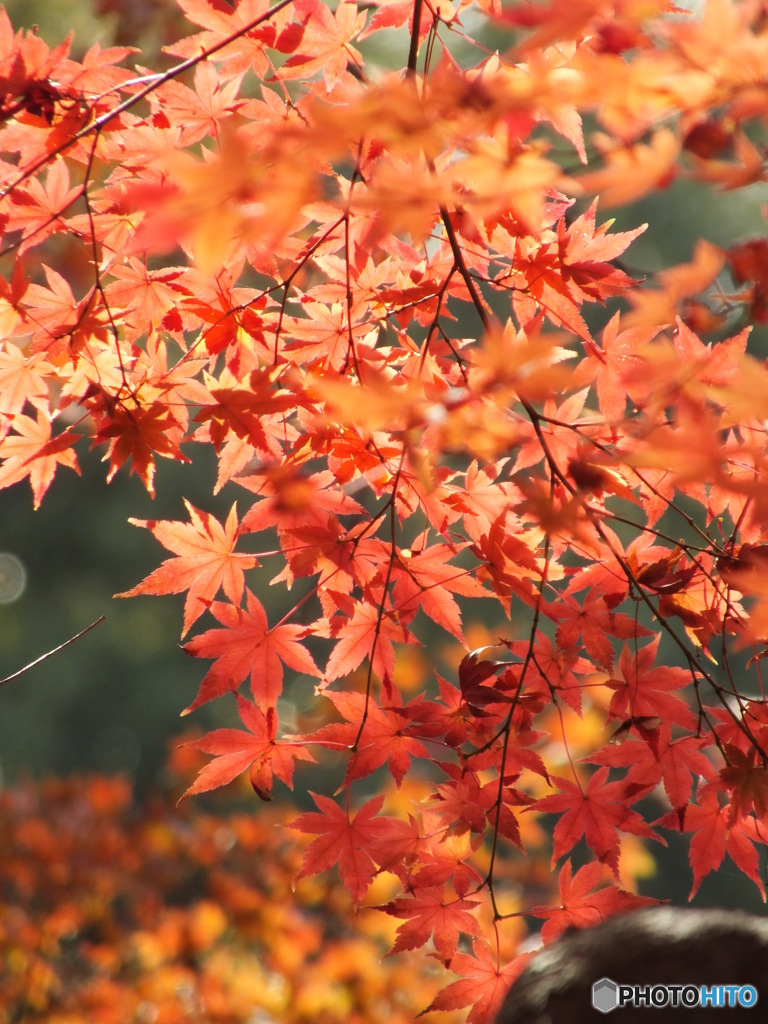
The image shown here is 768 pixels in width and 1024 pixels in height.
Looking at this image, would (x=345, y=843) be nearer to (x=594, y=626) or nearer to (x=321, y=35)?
(x=594, y=626)

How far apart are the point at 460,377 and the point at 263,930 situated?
3411mm

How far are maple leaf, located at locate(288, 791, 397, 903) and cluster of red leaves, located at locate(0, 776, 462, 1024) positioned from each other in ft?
6.92

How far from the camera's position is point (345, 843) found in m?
1.02

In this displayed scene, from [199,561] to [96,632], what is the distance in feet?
18.5

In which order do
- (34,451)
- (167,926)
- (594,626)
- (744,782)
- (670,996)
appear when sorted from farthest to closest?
(167,926) → (34,451) → (594,626) → (744,782) → (670,996)

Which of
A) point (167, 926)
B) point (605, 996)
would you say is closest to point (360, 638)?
point (605, 996)

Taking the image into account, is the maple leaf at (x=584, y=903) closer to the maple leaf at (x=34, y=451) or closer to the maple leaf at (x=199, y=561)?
the maple leaf at (x=199, y=561)

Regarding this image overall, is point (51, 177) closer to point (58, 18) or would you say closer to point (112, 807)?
point (112, 807)

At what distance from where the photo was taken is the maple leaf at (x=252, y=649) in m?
1.00

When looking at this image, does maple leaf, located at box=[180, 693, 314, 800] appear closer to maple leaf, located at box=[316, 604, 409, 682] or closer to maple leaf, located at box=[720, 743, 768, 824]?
maple leaf, located at box=[316, 604, 409, 682]

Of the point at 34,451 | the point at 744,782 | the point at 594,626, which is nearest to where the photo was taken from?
the point at 744,782

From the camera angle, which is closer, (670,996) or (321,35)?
(670,996)

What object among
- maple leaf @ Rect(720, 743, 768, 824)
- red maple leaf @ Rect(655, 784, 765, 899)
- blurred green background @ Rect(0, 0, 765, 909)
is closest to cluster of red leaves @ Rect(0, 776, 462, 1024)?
blurred green background @ Rect(0, 0, 765, 909)

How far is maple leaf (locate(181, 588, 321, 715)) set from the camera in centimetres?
100
